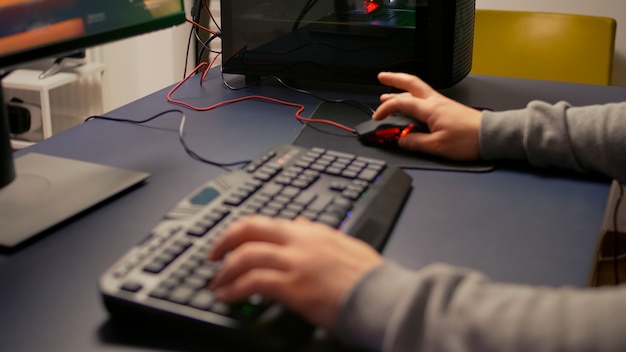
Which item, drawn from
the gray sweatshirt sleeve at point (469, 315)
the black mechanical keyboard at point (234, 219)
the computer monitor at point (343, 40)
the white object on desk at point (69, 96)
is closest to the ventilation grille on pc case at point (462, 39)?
the computer monitor at point (343, 40)

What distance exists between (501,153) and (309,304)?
0.49 m

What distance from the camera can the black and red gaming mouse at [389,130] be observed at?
3.19ft

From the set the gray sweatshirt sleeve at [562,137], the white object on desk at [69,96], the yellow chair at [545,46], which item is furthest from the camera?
the white object on desk at [69,96]

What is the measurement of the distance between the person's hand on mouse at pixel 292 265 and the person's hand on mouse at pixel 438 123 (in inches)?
15.1

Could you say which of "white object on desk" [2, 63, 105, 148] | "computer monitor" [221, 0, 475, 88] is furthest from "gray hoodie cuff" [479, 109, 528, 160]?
"white object on desk" [2, 63, 105, 148]

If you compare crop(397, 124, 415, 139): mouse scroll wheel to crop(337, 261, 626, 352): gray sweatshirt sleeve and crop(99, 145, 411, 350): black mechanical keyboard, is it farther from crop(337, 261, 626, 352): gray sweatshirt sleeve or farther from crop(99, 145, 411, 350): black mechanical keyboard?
crop(337, 261, 626, 352): gray sweatshirt sleeve

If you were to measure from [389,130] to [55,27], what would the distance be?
1.51 ft

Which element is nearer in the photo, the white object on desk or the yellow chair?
the yellow chair

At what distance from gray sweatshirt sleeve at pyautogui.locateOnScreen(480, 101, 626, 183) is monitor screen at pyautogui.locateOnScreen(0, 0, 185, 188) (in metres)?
0.49

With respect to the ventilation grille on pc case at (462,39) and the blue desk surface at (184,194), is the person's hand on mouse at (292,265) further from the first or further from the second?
the ventilation grille on pc case at (462,39)

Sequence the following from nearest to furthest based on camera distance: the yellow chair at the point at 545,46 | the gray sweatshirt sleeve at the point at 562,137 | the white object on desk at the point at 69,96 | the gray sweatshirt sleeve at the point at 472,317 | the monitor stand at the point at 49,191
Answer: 1. the gray sweatshirt sleeve at the point at 472,317
2. the monitor stand at the point at 49,191
3. the gray sweatshirt sleeve at the point at 562,137
4. the yellow chair at the point at 545,46
5. the white object on desk at the point at 69,96

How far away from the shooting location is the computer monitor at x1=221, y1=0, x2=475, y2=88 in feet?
4.04

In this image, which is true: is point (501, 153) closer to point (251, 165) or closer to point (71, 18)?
point (251, 165)

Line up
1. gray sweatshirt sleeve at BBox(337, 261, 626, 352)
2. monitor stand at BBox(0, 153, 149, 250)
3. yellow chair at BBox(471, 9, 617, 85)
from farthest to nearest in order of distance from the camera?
yellow chair at BBox(471, 9, 617, 85) < monitor stand at BBox(0, 153, 149, 250) < gray sweatshirt sleeve at BBox(337, 261, 626, 352)
